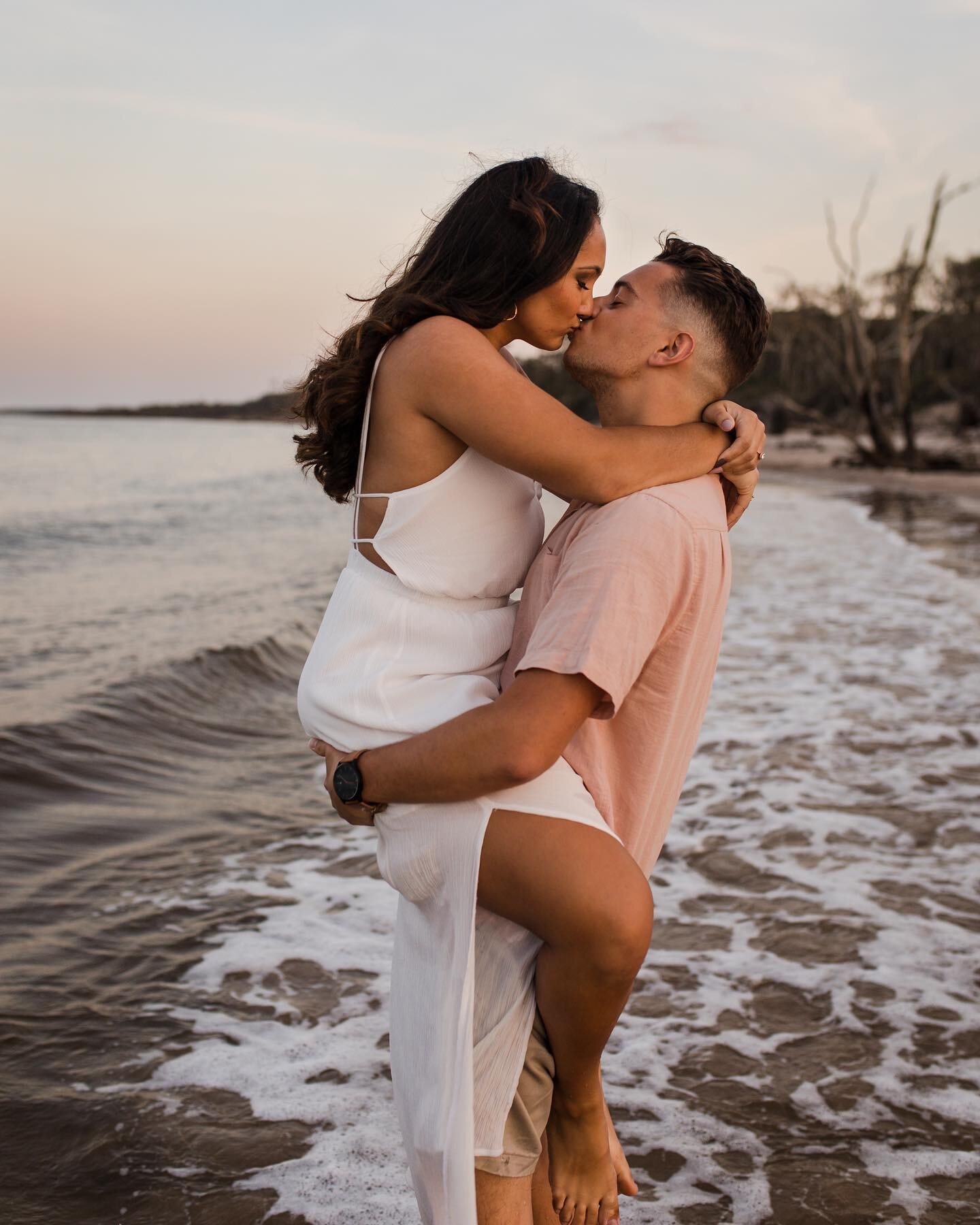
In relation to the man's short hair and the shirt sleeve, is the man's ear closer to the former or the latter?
the man's short hair

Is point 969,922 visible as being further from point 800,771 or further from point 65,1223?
point 65,1223

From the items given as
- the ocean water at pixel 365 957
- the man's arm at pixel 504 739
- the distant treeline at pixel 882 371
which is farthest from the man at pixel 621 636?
the distant treeline at pixel 882 371

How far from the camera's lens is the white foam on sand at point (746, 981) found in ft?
9.84

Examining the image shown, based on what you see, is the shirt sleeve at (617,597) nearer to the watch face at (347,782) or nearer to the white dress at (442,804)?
the white dress at (442,804)

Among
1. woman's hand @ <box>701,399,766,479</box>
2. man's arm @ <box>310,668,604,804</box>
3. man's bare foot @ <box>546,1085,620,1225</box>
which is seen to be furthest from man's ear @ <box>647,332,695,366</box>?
man's bare foot @ <box>546,1085,620,1225</box>

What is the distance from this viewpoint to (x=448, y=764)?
1.73 m

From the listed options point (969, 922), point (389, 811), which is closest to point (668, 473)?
point (389, 811)

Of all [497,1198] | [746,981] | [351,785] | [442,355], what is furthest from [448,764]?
[746,981]

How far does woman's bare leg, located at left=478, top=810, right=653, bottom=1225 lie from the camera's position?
1.71 meters

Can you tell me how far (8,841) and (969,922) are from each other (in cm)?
425

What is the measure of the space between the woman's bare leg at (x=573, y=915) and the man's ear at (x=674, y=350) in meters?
0.87

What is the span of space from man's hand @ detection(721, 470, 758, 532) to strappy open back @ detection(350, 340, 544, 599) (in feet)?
1.40

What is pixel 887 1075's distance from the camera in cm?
334

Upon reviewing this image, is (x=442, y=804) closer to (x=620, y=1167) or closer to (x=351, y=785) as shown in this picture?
(x=351, y=785)
